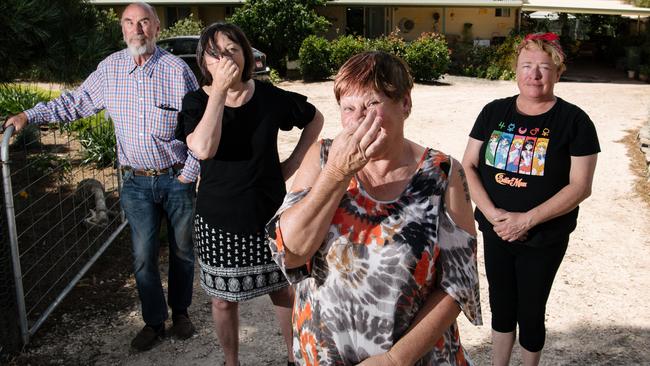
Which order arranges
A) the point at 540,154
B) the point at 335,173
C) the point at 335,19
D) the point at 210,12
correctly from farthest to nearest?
1. the point at 210,12
2. the point at 335,19
3. the point at 540,154
4. the point at 335,173

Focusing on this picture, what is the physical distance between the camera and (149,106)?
3.76 meters

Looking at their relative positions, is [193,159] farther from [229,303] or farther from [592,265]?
[592,265]

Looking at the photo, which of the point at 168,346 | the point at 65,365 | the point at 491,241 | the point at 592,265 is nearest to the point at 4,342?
the point at 65,365

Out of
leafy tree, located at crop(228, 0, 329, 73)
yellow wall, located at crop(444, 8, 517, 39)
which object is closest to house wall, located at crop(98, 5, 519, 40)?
yellow wall, located at crop(444, 8, 517, 39)

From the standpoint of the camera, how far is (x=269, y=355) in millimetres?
4070

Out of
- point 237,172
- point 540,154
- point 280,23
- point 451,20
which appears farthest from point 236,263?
point 451,20

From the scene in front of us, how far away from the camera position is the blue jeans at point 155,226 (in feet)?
12.6

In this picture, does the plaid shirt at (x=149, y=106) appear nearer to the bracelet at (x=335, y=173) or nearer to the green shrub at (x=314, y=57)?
the bracelet at (x=335, y=173)

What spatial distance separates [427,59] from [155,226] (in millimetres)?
17552

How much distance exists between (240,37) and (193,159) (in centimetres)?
81

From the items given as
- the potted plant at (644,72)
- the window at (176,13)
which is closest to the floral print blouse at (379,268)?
the potted plant at (644,72)

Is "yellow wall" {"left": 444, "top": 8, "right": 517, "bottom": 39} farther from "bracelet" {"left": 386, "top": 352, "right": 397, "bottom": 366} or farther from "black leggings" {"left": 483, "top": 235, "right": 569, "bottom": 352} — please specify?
"bracelet" {"left": 386, "top": 352, "right": 397, "bottom": 366}

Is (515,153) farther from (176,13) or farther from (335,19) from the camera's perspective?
(176,13)

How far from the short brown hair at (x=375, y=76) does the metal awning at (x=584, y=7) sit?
2521 centimetres
